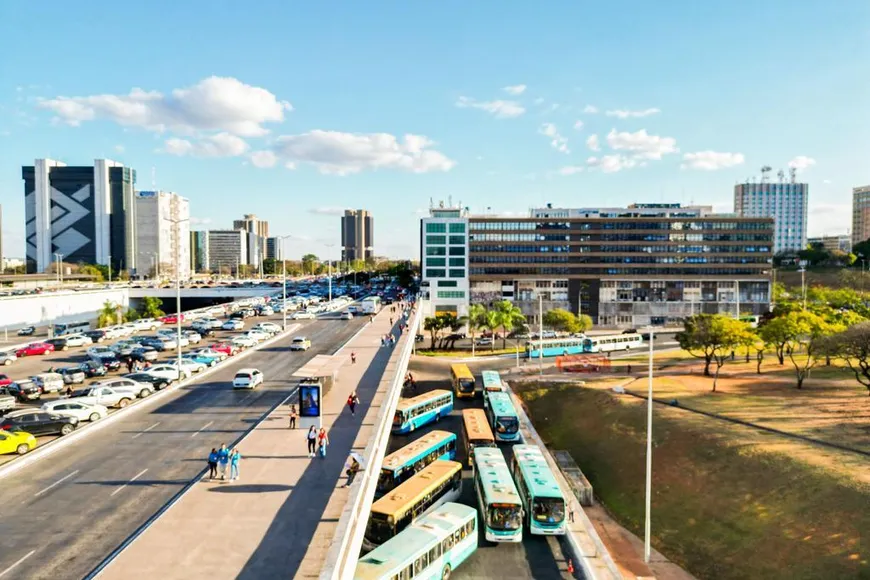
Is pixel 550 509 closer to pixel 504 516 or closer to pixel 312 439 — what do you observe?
pixel 504 516

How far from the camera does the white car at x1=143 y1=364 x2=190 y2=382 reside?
1817 inches

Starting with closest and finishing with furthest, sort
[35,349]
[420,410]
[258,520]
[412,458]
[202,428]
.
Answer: [258,520] → [202,428] → [412,458] → [420,410] → [35,349]

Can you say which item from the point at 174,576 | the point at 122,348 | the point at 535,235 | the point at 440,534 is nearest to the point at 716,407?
the point at 440,534

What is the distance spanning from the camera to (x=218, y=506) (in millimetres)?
21453

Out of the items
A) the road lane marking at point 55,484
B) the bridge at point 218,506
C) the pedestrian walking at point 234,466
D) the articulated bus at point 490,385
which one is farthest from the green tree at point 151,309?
the pedestrian walking at point 234,466

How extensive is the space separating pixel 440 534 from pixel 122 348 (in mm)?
52504

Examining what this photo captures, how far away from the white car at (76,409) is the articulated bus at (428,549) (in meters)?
22.9

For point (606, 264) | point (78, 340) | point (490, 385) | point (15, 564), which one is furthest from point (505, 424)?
point (606, 264)

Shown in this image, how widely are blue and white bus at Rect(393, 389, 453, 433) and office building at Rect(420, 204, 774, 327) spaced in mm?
71711

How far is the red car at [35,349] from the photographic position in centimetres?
6388

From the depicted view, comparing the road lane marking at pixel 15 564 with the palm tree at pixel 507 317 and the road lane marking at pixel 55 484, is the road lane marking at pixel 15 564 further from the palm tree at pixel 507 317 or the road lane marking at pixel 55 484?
the palm tree at pixel 507 317

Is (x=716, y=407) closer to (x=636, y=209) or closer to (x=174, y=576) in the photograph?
(x=174, y=576)

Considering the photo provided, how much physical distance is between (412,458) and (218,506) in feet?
50.4

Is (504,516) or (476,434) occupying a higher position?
(476,434)
